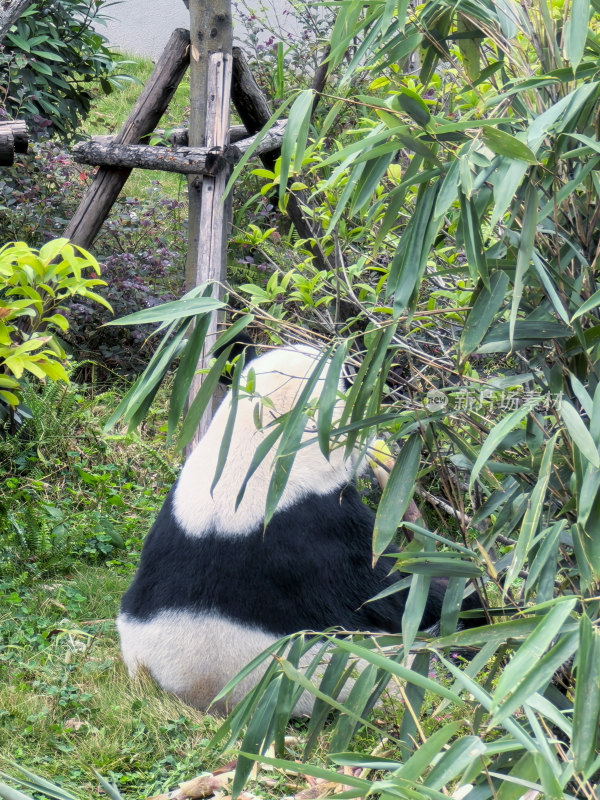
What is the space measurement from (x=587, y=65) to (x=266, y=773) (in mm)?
1693

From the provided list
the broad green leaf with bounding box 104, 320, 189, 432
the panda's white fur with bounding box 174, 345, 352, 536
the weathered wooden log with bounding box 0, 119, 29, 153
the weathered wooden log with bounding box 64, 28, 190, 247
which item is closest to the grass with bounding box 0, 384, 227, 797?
the panda's white fur with bounding box 174, 345, 352, 536

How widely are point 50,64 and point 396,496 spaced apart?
4.65 metres

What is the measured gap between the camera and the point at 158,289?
16.1ft

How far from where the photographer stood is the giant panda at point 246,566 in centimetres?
216

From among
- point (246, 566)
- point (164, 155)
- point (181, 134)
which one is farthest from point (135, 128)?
point (246, 566)

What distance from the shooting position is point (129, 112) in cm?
721

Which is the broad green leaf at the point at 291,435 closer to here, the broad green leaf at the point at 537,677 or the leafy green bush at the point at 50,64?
the broad green leaf at the point at 537,677

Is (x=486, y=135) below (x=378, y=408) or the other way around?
the other way around

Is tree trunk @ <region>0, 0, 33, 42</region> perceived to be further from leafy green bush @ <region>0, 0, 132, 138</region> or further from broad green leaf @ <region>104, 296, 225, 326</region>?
broad green leaf @ <region>104, 296, 225, 326</region>

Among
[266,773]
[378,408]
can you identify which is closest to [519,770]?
[378,408]

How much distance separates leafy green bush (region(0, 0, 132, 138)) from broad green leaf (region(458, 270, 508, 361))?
13.1 feet

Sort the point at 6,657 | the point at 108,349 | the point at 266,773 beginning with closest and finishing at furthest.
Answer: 1. the point at 266,773
2. the point at 6,657
3. the point at 108,349

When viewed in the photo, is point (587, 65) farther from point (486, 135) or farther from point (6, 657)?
point (6, 657)

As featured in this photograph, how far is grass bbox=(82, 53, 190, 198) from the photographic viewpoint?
6391mm
